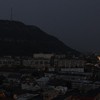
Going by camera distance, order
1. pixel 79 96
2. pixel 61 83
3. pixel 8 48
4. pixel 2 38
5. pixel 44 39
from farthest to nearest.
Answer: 1. pixel 44 39
2. pixel 2 38
3. pixel 8 48
4. pixel 61 83
5. pixel 79 96

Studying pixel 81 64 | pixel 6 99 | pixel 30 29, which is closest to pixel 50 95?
pixel 6 99

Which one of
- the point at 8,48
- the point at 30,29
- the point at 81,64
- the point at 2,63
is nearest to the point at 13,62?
the point at 2,63

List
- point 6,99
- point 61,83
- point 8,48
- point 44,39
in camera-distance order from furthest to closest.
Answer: point 44,39
point 8,48
point 61,83
point 6,99

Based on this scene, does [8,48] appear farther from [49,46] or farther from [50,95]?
[50,95]

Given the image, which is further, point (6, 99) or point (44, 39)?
point (44, 39)

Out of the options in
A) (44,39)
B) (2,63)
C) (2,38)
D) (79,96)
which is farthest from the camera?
(44,39)

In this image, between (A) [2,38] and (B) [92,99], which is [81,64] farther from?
(B) [92,99]
